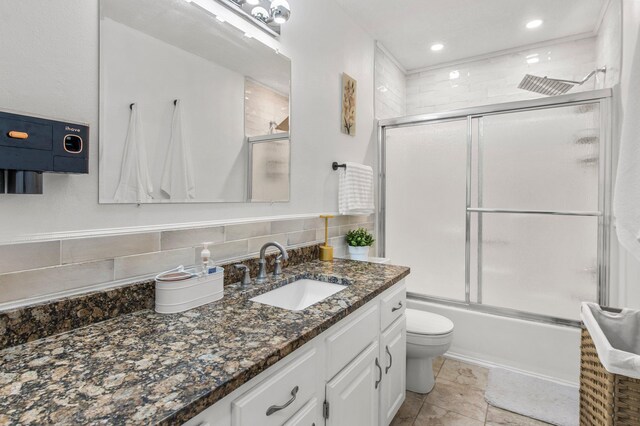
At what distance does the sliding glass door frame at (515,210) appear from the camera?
210 centimetres

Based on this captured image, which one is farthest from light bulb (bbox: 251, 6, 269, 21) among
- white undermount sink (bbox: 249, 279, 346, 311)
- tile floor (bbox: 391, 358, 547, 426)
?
tile floor (bbox: 391, 358, 547, 426)

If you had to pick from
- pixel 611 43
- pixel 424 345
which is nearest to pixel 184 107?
pixel 424 345

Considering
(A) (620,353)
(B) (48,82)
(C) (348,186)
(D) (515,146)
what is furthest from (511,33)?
(B) (48,82)

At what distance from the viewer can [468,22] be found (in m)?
2.59

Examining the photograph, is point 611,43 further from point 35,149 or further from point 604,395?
point 35,149

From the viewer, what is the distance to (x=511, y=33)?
2756 millimetres

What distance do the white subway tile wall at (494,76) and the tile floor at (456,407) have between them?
8.17 ft

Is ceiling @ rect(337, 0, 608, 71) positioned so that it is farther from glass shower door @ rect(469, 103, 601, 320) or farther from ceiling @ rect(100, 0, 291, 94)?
ceiling @ rect(100, 0, 291, 94)

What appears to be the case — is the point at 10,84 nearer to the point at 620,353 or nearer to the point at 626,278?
the point at 620,353

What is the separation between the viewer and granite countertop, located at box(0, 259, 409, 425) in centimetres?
61

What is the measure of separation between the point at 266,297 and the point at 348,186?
1147mm

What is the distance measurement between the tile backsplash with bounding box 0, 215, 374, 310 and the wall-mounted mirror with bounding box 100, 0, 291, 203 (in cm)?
15

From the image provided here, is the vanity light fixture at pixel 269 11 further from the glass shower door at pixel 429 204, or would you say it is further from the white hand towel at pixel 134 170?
the glass shower door at pixel 429 204

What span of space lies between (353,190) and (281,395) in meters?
1.67
